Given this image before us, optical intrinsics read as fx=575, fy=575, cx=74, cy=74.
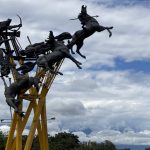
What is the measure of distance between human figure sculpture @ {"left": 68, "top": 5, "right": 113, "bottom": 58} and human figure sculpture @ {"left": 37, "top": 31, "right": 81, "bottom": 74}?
64 cm

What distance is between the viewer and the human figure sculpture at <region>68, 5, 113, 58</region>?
23484 mm

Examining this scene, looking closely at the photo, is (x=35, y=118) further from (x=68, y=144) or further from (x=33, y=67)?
(x=68, y=144)

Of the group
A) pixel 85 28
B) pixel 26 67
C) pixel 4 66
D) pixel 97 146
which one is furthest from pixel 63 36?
pixel 97 146

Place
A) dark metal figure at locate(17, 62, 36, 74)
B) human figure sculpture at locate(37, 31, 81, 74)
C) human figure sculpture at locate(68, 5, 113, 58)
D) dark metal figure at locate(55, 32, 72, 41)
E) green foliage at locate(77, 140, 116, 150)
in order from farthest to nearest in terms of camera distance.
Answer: green foliage at locate(77, 140, 116, 150) → dark metal figure at locate(55, 32, 72, 41) → dark metal figure at locate(17, 62, 36, 74) → human figure sculpture at locate(68, 5, 113, 58) → human figure sculpture at locate(37, 31, 81, 74)

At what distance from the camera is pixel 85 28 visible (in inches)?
928

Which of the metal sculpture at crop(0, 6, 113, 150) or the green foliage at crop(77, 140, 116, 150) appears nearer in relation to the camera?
the metal sculpture at crop(0, 6, 113, 150)

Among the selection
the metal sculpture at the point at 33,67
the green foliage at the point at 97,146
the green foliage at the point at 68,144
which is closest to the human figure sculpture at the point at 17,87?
the metal sculpture at the point at 33,67

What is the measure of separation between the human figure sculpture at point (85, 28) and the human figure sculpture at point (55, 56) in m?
0.64

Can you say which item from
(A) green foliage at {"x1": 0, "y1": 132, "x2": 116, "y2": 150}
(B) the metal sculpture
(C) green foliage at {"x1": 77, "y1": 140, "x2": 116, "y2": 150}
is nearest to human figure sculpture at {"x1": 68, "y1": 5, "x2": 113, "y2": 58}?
(B) the metal sculpture

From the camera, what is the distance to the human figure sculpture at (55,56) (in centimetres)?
2320

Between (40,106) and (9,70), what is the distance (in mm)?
2037

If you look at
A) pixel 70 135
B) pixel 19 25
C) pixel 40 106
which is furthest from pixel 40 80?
pixel 70 135

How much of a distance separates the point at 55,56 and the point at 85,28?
1695 mm

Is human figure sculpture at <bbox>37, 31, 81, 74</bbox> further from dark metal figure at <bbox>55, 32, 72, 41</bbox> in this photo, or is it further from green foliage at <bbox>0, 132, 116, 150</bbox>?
green foliage at <bbox>0, 132, 116, 150</bbox>
